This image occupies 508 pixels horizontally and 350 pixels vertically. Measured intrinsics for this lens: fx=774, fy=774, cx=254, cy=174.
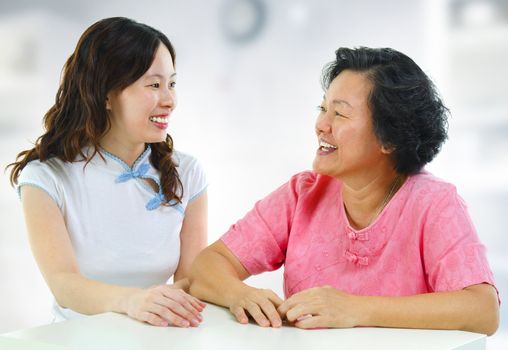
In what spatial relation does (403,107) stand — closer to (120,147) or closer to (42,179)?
(120,147)

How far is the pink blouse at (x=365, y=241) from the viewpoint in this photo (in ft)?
5.28

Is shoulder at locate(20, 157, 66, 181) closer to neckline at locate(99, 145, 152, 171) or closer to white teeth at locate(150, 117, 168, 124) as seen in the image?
neckline at locate(99, 145, 152, 171)

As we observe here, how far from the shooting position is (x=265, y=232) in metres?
1.88

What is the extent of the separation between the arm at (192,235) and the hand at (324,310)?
2.73 feet

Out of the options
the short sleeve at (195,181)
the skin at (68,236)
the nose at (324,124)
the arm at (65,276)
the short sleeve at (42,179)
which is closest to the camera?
the arm at (65,276)

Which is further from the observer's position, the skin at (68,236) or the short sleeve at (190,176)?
the short sleeve at (190,176)

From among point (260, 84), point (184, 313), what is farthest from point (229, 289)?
point (260, 84)

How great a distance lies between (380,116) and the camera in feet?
5.81

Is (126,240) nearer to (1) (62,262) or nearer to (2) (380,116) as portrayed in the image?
(1) (62,262)

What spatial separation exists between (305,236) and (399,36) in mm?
1378

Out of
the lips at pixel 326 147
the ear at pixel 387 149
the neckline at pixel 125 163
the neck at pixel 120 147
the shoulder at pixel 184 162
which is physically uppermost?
the lips at pixel 326 147

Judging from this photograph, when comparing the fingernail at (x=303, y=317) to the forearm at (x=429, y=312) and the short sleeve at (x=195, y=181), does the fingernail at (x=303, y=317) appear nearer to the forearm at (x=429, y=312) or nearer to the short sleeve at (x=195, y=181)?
the forearm at (x=429, y=312)

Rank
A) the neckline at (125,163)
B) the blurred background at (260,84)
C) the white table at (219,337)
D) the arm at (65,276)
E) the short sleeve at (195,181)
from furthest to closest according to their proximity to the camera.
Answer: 1. the blurred background at (260,84)
2. the short sleeve at (195,181)
3. the neckline at (125,163)
4. the arm at (65,276)
5. the white table at (219,337)

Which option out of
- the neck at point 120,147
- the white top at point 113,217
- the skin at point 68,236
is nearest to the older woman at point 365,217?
the skin at point 68,236
